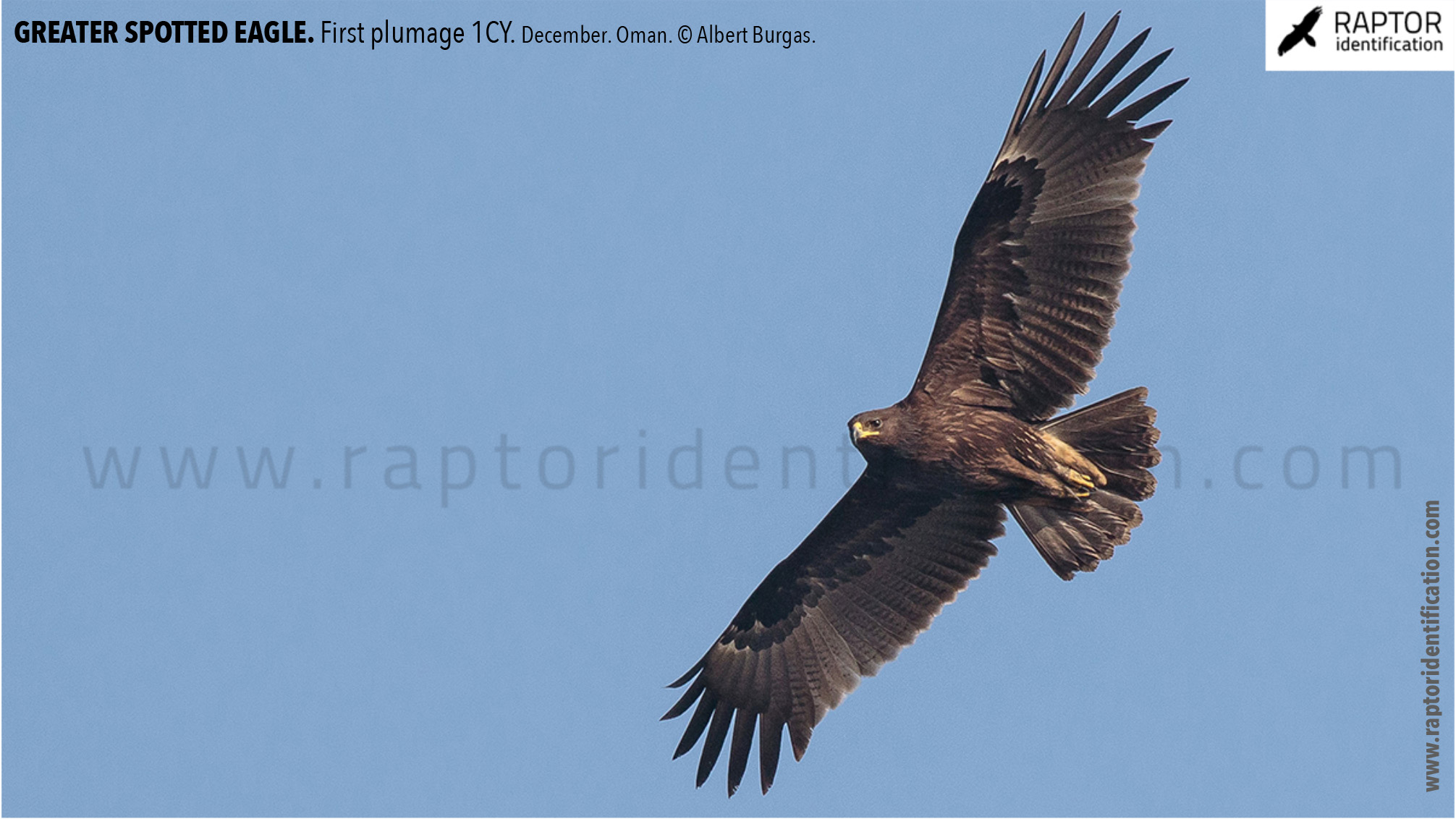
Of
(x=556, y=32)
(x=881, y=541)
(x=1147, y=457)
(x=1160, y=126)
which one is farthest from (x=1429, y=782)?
(x=556, y=32)

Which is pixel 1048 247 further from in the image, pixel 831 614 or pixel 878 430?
pixel 831 614

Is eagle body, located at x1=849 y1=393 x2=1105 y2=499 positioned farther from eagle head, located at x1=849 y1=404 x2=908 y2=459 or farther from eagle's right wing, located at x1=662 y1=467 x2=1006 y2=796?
eagle's right wing, located at x1=662 y1=467 x2=1006 y2=796

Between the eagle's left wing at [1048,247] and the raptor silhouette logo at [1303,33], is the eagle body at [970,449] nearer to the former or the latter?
the eagle's left wing at [1048,247]

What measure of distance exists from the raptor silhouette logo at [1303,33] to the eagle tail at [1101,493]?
11.8 feet

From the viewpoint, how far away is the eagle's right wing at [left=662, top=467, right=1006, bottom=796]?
1156 cm

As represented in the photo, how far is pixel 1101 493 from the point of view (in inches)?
418

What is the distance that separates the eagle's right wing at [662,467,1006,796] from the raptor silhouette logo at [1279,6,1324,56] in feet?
13.4

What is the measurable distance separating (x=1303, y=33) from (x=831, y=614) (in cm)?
541

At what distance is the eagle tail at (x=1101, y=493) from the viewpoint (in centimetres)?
1041

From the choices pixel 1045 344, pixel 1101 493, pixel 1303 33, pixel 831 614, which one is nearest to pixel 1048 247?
pixel 1045 344

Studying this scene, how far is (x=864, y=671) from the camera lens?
11.8 m

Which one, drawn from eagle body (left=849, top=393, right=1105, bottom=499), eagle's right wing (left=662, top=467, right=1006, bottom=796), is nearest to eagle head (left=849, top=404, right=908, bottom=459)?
eagle body (left=849, top=393, right=1105, bottom=499)

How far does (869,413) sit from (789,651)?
7.32 feet

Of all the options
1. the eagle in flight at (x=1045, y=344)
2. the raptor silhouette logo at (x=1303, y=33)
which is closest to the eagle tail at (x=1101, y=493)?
the eagle in flight at (x=1045, y=344)
